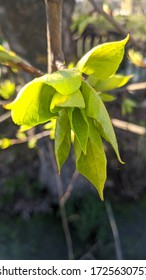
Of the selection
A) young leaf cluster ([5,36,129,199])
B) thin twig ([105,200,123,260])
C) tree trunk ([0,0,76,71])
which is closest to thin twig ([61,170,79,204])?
thin twig ([105,200,123,260])

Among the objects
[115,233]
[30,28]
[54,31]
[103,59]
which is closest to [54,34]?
[54,31]

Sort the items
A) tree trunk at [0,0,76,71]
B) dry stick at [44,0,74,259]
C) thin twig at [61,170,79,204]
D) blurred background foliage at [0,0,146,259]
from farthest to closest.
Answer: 1. thin twig at [61,170,79,204]
2. blurred background foliage at [0,0,146,259]
3. tree trunk at [0,0,76,71]
4. dry stick at [44,0,74,259]

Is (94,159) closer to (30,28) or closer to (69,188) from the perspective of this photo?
(30,28)

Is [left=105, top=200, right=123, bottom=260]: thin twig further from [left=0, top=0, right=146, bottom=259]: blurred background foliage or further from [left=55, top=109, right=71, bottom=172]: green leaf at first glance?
[left=55, top=109, right=71, bottom=172]: green leaf

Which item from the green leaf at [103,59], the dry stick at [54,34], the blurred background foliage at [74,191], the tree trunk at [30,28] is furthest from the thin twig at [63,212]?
→ the green leaf at [103,59]
